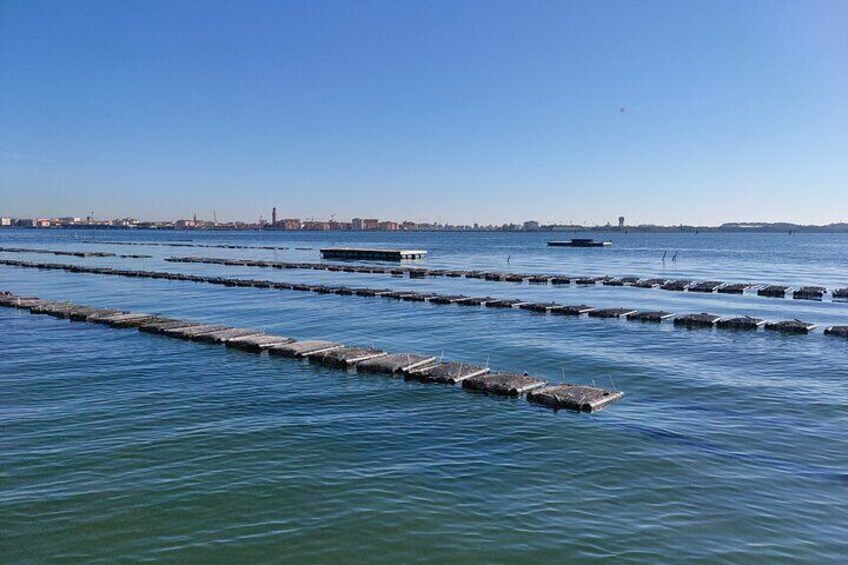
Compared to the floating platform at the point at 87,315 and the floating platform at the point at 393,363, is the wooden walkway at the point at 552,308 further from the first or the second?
the floating platform at the point at 87,315

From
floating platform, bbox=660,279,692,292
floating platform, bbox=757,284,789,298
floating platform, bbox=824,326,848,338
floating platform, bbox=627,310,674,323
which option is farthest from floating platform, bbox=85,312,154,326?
floating platform, bbox=757,284,789,298

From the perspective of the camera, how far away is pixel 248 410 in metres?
15.6

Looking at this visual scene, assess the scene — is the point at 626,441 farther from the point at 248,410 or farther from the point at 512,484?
the point at 248,410

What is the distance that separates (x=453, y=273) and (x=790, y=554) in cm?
5404

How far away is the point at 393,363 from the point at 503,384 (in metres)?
3.99

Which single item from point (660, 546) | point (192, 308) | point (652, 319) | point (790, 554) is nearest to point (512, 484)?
point (660, 546)

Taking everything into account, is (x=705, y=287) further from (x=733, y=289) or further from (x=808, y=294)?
(x=808, y=294)

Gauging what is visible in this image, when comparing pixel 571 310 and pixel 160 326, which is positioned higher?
pixel 571 310

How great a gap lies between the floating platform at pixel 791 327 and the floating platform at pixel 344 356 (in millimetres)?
20045

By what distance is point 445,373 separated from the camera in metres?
18.7

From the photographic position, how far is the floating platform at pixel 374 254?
Result: 89438mm

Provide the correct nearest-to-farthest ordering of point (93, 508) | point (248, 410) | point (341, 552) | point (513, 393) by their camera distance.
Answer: point (341, 552)
point (93, 508)
point (248, 410)
point (513, 393)

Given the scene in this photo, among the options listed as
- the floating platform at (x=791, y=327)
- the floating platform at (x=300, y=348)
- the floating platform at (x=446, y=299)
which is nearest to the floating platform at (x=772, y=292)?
the floating platform at (x=791, y=327)

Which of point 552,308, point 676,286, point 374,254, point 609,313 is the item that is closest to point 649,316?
point 609,313
